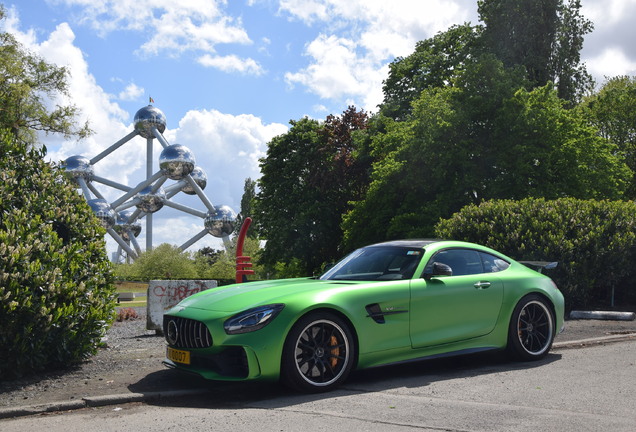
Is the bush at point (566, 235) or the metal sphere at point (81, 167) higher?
the metal sphere at point (81, 167)

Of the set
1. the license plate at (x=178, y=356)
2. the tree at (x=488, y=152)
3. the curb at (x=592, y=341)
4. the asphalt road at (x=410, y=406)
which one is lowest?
the asphalt road at (x=410, y=406)

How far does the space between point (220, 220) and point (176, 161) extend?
37.9 feet

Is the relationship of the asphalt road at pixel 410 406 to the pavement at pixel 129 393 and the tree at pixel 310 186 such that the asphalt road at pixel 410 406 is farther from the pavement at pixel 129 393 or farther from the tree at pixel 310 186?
the tree at pixel 310 186

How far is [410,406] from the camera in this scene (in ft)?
19.0

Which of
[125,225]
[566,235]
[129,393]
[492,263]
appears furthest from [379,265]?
[125,225]

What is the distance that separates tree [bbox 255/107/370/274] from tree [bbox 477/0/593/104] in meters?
9.36

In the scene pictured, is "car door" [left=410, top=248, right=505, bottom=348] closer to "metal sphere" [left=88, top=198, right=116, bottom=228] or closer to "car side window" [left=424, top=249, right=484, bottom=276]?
"car side window" [left=424, top=249, right=484, bottom=276]

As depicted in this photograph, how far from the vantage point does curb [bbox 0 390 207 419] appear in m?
5.86

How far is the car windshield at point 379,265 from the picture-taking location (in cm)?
739

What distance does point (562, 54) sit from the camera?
38781mm

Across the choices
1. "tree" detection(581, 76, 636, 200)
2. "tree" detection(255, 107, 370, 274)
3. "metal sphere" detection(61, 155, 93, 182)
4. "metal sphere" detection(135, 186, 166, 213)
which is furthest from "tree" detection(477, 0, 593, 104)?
"metal sphere" detection(61, 155, 93, 182)

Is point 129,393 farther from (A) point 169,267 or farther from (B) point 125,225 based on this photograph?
(B) point 125,225

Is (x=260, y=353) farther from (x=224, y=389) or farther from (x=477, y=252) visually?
(x=477, y=252)

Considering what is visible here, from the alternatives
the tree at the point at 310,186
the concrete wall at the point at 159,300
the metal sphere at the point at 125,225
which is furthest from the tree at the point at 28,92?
the metal sphere at the point at 125,225
